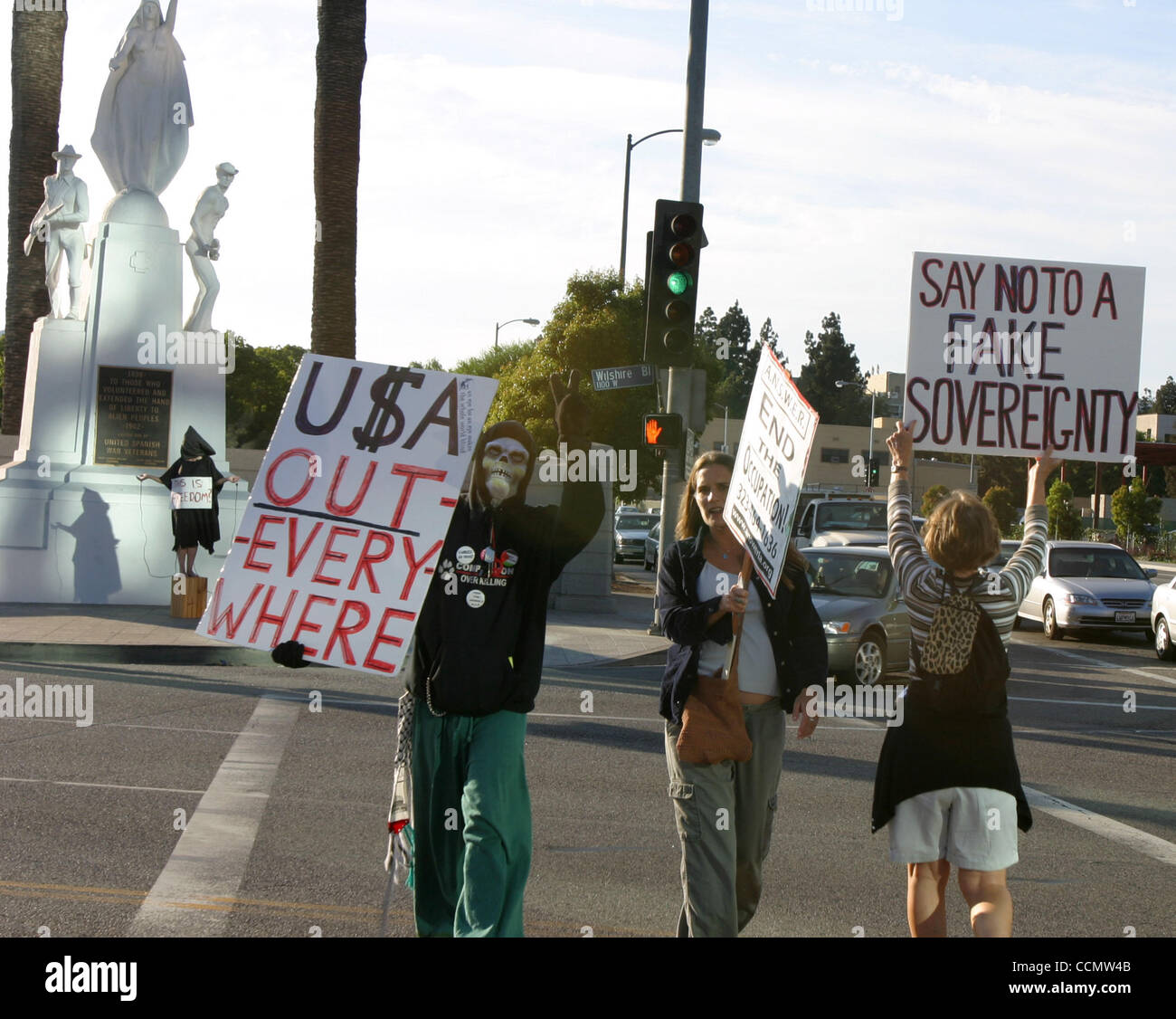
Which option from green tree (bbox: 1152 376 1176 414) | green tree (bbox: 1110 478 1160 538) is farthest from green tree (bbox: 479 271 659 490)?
green tree (bbox: 1152 376 1176 414)

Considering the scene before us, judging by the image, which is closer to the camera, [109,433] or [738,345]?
[109,433]

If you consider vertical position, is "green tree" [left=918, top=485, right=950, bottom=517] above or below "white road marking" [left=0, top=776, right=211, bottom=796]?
above

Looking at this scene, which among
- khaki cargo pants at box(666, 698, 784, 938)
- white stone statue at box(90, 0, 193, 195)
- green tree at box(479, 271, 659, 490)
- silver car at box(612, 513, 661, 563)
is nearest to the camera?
khaki cargo pants at box(666, 698, 784, 938)

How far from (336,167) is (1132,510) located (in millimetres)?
34941

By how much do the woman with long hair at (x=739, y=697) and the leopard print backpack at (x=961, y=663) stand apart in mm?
359

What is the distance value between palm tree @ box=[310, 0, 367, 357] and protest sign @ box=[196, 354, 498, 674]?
46.8ft

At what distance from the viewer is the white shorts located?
13.6ft

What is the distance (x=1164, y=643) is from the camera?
17.7m

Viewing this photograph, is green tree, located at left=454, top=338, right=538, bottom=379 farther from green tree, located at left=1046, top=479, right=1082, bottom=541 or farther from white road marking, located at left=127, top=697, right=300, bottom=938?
white road marking, located at left=127, top=697, right=300, bottom=938

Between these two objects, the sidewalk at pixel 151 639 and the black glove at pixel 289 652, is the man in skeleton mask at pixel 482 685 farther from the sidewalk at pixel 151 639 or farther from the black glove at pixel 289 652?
the sidewalk at pixel 151 639

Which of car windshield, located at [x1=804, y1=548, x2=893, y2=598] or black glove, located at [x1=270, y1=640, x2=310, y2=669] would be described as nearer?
black glove, located at [x1=270, y1=640, x2=310, y2=669]

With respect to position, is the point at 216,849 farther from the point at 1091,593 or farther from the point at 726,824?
the point at 1091,593

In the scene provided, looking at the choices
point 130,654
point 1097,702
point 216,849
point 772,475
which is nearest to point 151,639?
point 130,654

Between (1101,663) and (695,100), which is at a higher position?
(695,100)
